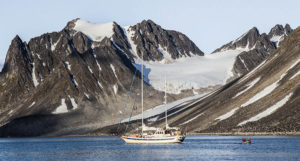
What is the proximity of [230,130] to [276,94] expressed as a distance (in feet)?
69.2

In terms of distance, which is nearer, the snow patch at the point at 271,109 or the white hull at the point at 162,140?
the white hull at the point at 162,140

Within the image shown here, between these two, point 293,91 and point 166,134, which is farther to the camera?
point 293,91

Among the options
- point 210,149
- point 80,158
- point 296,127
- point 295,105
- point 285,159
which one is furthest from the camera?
point 295,105

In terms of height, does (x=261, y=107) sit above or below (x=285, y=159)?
above

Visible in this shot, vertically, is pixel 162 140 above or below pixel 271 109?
below

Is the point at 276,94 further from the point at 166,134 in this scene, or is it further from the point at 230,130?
the point at 166,134

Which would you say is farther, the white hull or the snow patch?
the snow patch

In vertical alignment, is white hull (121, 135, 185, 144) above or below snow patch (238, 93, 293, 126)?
below

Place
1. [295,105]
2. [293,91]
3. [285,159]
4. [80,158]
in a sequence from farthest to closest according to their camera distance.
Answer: [293,91]
[295,105]
[80,158]
[285,159]

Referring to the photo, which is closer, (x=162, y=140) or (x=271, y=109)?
(x=162, y=140)

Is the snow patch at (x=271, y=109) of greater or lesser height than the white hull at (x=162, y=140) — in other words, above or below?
above

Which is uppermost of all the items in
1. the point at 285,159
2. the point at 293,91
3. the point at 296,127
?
the point at 293,91

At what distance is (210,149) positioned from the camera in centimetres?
12281

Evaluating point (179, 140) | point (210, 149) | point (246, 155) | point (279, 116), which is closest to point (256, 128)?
point (279, 116)
